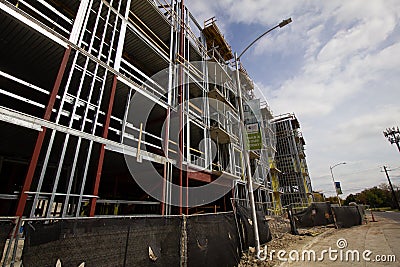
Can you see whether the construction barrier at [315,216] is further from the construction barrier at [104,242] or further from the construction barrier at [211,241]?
the construction barrier at [104,242]

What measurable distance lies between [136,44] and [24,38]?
5694 mm

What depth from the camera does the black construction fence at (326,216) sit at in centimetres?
1627

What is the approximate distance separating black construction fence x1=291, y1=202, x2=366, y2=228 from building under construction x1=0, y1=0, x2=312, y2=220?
4561mm

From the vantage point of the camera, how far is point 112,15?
938 cm

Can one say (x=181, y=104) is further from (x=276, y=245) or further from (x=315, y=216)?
(x=315, y=216)

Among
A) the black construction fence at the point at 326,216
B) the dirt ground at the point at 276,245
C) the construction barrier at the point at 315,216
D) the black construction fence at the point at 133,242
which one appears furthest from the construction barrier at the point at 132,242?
the black construction fence at the point at 326,216

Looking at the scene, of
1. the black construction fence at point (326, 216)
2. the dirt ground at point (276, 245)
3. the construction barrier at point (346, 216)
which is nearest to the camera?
the dirt ground at point (276, 245)

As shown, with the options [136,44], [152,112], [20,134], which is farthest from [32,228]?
[136,44]

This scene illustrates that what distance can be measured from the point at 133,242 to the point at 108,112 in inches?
194
